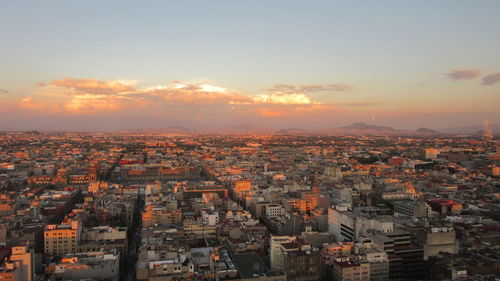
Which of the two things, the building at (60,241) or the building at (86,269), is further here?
the building at (60,241)

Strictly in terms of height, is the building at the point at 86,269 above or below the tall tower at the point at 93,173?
below

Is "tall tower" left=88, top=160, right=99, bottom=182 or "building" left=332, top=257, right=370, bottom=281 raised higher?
"tall tower" left=88, top=160, right=99, bottom=182

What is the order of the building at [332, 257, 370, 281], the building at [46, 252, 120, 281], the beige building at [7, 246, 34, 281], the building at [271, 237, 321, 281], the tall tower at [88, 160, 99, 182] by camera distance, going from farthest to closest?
the tall tower at [88, 160, 99, 182]
the building at [271, 237, 321, 281]
the building at [332, 257, 370, 281]
the building at [46, 252, 120, 281]
the beige building at [7, 246, 34, 281]

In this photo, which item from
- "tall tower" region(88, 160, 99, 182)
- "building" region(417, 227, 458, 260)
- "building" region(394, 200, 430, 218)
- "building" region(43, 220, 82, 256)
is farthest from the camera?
"tall tower" region(88, 160, 99, 182)

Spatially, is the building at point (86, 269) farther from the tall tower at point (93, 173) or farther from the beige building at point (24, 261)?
the tall tower at point (93, 173)

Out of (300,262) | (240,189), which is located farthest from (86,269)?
(240,189)

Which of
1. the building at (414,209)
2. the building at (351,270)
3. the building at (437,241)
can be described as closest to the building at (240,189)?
the building at (414,209)

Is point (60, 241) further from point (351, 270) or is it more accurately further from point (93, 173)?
point (93, 173)

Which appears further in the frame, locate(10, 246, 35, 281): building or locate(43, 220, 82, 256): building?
locate(43, 220, 82, 256): building

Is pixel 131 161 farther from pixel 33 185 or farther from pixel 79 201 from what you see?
pixel 79 201

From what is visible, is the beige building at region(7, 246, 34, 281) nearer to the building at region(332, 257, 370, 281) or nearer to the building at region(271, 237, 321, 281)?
the building at region(271, 237, 321, 281)

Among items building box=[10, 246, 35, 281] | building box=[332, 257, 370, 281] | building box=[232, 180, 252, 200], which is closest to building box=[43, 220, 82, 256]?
building box=[10, 246, 35, 281]

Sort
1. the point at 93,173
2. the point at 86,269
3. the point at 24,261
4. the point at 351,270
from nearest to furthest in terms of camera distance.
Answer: the point at 24,261, the point at 86,269, the point at 351,270, the point at 93,173
